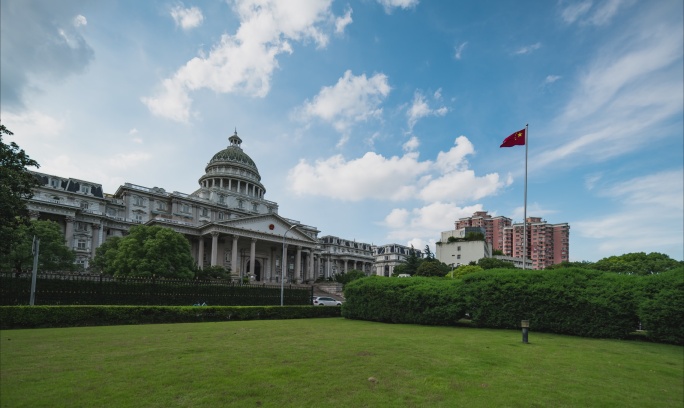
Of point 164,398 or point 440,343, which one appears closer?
point 164,398

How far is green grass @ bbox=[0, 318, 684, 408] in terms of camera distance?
5.64 metres

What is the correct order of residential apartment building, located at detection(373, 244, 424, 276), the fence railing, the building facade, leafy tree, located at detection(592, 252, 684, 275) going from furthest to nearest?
residential apartment building, located at detection(373, 244, 424, 276) → leafy tree, located at detection(592, 252, 684, 275) → the building facade → the fence railing

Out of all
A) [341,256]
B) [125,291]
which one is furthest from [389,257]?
[125,291]

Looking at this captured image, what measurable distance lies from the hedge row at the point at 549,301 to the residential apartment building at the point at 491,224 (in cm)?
11388

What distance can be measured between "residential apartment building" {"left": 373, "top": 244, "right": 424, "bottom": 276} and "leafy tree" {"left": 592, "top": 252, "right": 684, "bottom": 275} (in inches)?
2367

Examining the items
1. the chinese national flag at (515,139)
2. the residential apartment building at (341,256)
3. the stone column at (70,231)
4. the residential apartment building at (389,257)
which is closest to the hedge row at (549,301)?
the chinese national flag at (515,139)

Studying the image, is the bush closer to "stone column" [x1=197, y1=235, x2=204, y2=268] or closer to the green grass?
the green grass

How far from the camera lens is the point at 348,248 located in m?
92.9

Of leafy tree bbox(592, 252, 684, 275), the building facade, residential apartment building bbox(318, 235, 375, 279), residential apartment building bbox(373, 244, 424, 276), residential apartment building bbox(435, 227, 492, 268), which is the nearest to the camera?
the building facade

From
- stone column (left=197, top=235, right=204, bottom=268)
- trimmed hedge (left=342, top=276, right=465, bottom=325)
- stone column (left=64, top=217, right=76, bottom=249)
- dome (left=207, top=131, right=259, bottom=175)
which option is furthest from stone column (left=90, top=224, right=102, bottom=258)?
trimmed hedge (left=342, top=276, right=465, bottom=325)

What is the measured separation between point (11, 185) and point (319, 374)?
1842 centimetres

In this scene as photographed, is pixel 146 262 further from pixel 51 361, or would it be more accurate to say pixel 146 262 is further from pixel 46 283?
pixel 51 361

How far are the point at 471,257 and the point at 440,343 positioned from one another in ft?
220

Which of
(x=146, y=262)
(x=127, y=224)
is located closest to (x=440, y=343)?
(x=146, y=262)
